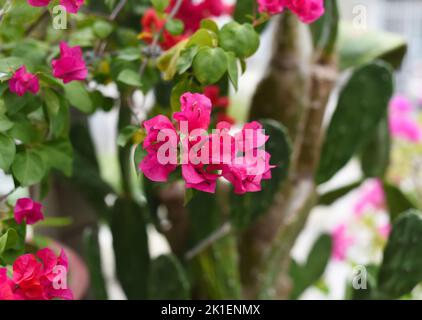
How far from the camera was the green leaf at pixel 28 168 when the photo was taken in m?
0.47

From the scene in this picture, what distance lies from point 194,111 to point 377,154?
0.53 m

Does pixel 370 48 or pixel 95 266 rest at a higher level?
pixel 370 48

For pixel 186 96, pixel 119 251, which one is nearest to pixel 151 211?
pixel 119 251

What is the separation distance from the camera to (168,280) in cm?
64

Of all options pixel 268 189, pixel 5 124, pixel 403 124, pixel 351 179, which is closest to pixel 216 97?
pixel 268 189

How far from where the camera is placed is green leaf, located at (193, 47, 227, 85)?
44 cm

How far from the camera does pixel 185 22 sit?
0.69 m

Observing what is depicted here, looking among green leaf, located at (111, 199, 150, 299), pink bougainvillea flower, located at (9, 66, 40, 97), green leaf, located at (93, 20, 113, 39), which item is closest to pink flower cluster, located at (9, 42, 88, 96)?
pink bougainvillea flower, located at (9, 66, 40, 97)

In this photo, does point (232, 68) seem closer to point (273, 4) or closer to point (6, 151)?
point (273, 4)

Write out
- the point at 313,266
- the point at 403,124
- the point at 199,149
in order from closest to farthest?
the point at 199,149 < the point at 313,266 < the point at 403,124

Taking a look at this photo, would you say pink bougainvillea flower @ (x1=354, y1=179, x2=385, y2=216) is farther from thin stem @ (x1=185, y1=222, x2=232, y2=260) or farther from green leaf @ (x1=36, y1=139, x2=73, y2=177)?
green leaf @ (x1=36, y1=139, x2=73, y2=177)

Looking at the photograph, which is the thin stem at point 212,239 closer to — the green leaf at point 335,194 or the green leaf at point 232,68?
the green leaf at point 335,194

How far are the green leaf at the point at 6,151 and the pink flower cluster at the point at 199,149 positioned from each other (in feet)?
0.33
